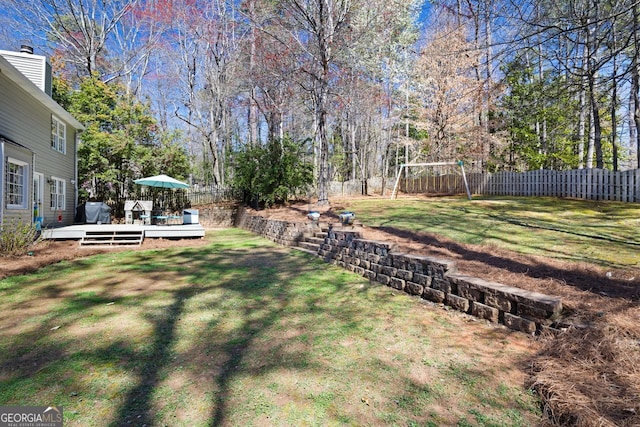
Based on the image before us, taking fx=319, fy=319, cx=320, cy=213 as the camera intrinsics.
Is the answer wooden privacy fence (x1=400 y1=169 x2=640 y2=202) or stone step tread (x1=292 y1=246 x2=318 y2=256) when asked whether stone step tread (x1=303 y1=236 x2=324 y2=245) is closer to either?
stone step tread (x1=292 y1=246 x2=318 y2=256)

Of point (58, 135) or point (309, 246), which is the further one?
point (58, 135)

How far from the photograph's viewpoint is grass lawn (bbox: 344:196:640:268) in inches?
191

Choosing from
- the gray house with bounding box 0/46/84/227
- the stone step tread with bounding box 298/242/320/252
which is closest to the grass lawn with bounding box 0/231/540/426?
the stone step tread with bounding box 298/242/320/252

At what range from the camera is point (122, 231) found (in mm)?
9539

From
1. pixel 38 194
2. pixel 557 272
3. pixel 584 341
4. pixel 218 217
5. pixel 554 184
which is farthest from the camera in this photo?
pixel 218 217

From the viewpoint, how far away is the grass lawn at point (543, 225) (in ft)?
15.9

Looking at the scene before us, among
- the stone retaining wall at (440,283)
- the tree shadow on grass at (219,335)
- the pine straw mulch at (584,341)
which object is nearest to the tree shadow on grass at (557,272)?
the pine straw mulch at (584,341)

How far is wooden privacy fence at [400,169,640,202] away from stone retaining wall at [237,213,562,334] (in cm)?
952

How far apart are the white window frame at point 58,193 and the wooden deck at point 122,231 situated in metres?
1.89

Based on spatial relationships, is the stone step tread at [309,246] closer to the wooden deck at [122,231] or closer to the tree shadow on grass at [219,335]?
the tree shadow on grass at [219,335]

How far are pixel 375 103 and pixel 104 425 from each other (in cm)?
2295

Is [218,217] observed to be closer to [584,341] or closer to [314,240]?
[314,240]

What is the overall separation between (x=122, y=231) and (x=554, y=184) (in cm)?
1518

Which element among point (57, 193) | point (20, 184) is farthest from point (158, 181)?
point (20, 184)
